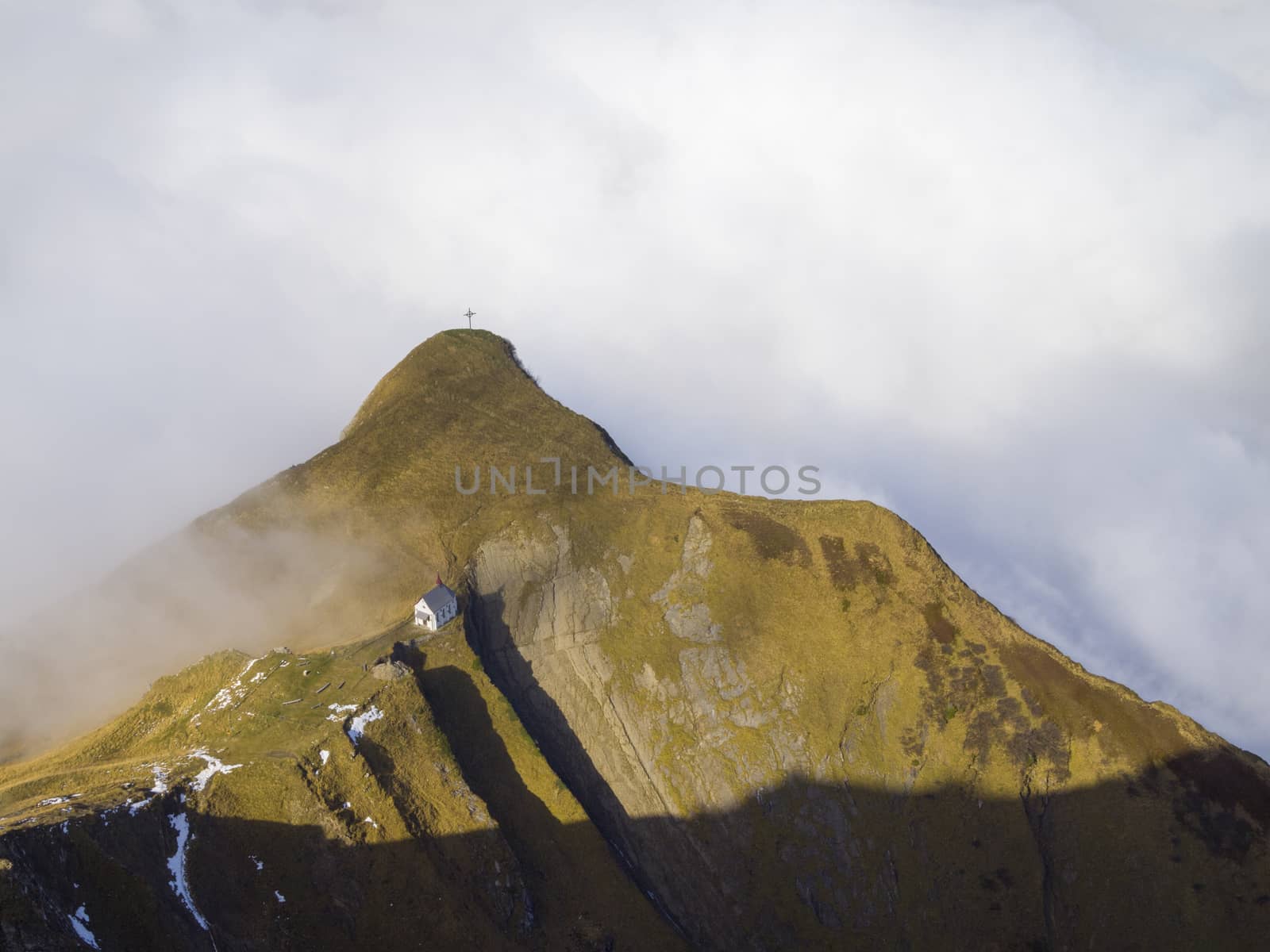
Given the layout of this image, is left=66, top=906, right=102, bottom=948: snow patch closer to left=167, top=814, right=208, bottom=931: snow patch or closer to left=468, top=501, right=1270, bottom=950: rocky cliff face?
left=167, top=814, right=208, bottom=931: snow patch

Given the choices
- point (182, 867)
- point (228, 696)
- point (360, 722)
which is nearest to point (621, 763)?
point (360, 722)

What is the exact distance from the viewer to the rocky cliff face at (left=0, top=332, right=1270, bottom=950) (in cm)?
6391

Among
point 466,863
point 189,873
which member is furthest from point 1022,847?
point 189,873

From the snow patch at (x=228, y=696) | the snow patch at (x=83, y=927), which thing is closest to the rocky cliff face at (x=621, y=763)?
the snow patch at (x=83, y=927)

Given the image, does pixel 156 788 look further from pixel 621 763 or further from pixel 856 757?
pixel 856 757

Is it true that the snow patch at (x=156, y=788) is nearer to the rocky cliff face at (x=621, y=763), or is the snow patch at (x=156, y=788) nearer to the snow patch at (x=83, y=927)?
the rocky cliff face at (x=621, y=763)

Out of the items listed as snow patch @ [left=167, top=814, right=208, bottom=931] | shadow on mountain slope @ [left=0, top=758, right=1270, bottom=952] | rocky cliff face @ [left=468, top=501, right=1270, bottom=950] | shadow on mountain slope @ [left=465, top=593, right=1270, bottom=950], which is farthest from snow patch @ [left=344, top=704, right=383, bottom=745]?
rocky cliff face @ [left=468, top=501, right=1270, bottom=950]

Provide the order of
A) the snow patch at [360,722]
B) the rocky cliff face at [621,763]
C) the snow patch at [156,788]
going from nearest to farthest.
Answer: the snow patch at [156,788] → the rocky cliff face at [621,763] → the snow patch at [360,722]

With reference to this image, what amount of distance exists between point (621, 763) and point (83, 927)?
5053cm

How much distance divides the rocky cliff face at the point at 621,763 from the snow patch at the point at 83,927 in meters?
0.19

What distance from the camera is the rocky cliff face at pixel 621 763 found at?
63.9m

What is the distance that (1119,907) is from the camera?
80875 millimetres

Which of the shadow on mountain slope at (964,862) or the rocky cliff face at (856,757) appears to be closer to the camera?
the shadow on mountain slope at (964,862)

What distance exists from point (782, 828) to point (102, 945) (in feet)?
191
